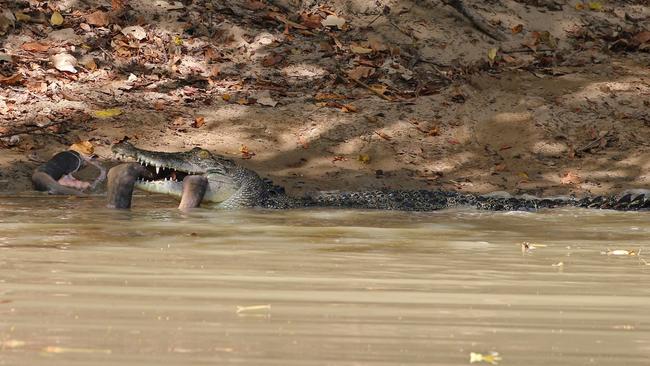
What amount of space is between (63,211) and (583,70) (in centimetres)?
834

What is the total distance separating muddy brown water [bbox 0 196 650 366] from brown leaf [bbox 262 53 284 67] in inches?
245

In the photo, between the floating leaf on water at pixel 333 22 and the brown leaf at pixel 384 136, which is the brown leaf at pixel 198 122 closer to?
the brown leaf at pixel 384 136

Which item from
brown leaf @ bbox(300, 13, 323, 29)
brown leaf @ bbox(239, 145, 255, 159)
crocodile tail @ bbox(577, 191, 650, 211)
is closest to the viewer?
crocodile tail @ bbox(577, 191, 650, 211)

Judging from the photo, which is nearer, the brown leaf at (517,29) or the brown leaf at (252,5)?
the brown leaf at (252,5)

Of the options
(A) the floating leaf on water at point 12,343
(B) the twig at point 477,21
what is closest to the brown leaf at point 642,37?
(B) the twig at point 477,21

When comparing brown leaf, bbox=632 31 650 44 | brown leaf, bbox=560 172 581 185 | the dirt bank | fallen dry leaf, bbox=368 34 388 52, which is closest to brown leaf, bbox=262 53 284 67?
the dirt bank

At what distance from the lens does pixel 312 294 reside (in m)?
5.53

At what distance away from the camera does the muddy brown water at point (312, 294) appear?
414 centimetres

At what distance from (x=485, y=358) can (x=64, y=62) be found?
38.6 feet

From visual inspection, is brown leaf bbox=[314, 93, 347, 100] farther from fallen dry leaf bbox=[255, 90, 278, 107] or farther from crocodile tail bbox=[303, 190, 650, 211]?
crocodile tail bbox=[303, 190, 650, 211]

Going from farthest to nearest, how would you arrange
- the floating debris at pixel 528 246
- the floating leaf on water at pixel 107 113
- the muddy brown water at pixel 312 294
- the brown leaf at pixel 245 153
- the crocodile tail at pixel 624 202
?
the floating leaf on water at pixel 107 113 → the brown leaf at pixel 245 153 → the crocodile tail at pixel 624 202 → the floating debris at pixel 528 246 → the muddy brown water at pixel 312 294

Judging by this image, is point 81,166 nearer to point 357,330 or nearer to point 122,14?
point 122,14

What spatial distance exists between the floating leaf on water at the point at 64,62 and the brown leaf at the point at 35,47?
0.22 m

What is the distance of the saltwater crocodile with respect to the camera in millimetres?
11594
